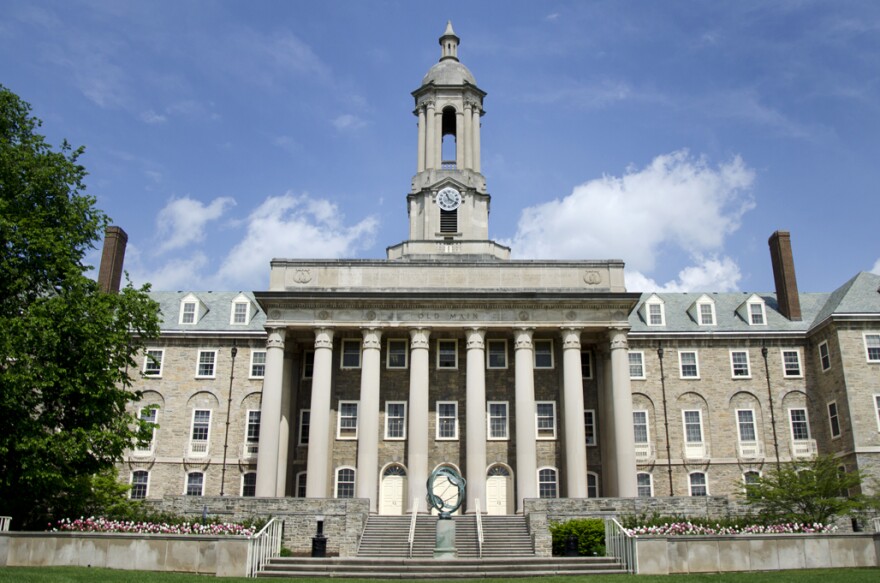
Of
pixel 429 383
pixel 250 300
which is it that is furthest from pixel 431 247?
pixel 250 300

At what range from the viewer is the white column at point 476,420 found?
4022 cm

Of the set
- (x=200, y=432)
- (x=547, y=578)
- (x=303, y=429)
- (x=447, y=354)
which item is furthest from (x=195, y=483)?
(x=547, y=578)

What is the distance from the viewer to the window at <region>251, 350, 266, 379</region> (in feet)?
163

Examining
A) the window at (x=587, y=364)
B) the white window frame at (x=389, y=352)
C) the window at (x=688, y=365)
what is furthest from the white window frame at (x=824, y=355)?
the white window frame at (x=389, y=352)

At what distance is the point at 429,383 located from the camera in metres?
45.0

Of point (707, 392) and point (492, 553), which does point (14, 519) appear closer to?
point (492, 553)

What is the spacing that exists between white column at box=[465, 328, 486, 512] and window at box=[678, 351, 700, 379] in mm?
13515

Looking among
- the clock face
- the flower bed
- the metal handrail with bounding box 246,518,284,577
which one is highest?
the clock face

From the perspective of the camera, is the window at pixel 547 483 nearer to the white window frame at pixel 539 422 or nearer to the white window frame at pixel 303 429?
the white window frame at pixel 539 422

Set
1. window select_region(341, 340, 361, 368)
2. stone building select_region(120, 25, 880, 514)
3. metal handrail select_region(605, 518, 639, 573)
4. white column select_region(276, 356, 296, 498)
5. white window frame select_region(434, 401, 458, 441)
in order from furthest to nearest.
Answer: window select_region(341, 340, 361, 368) → white window frame select_region(434, 401, 458, 441) → white column select_region(276, 356, 296, 498) → stone building select_region(120, 25, 880, 514) → metal handrail select_region(605, 518, 639, 573)

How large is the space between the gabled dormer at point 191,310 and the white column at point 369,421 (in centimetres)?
1430

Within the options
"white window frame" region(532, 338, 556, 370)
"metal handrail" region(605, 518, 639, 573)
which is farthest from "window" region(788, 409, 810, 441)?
"metal handrail" region(605, 518, 639, 573)

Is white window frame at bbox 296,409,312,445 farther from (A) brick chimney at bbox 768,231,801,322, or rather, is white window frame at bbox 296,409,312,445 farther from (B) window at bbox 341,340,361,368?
(A) brick chimney at bbox 768,231,801,322

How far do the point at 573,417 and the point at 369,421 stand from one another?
1011 centimetres
